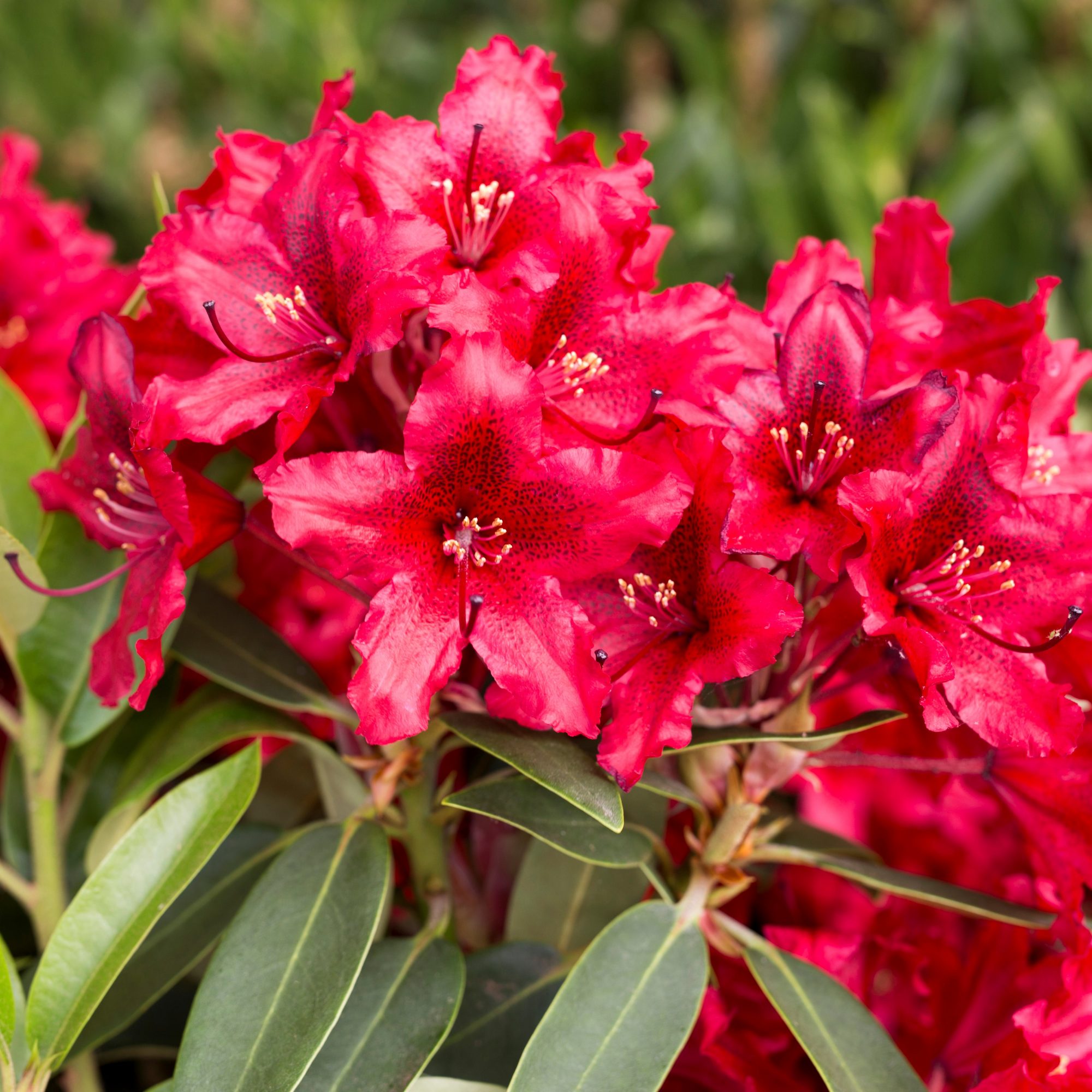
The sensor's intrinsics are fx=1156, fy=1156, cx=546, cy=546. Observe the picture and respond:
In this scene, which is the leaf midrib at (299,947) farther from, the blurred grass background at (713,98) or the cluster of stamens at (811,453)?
the blurred grass background at (713,98)

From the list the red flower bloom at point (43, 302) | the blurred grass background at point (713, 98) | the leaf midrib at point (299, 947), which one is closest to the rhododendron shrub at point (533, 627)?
the leaf midrib at point (299, 947)

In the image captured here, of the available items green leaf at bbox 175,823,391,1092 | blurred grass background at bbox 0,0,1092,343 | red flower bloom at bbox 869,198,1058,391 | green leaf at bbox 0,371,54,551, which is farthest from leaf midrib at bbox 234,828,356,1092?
blurred grass background at bbox 0,0,1092,343

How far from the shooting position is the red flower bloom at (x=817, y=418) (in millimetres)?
652

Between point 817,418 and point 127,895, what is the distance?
51 centimetres

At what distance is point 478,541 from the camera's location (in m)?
0.66

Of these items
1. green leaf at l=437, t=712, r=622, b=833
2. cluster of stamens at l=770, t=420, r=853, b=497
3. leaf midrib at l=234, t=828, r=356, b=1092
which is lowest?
leaf midrib at l=234, t=828, r=356, b=1092

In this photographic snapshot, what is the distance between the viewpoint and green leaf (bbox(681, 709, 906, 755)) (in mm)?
664

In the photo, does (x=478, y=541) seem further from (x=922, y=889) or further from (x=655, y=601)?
(x=922, y=889)

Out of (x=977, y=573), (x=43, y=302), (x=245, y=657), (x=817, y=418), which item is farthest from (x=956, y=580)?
(x=43, y=302)

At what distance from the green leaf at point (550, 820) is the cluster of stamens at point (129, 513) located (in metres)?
0.26

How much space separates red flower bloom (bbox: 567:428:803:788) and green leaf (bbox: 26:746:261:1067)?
0.80 feet

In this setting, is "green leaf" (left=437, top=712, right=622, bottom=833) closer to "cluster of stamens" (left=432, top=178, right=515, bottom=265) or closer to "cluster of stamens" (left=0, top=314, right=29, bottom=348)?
"cluster of stamens" (left=432, top=178, right=515, bottom=265)

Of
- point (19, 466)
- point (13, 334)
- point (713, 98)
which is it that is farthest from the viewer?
point (713, 98)

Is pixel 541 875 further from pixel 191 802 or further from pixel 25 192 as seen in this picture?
pixel 25 192
